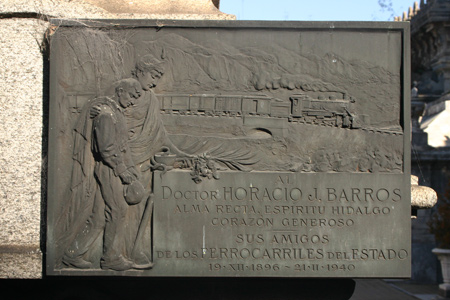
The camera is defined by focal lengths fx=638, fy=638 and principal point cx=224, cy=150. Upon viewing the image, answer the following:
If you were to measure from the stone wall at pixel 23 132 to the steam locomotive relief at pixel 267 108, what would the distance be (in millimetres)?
1394

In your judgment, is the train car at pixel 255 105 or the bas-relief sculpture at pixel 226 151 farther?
the train car at pixel 255 105

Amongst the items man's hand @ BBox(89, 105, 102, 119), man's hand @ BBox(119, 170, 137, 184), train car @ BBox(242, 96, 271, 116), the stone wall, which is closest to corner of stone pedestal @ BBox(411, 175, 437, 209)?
train car @ BBox(242, 96, 271, 116)

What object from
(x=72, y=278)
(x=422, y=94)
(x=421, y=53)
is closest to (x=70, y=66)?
(x=72, y=278)

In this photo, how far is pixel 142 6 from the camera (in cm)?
739

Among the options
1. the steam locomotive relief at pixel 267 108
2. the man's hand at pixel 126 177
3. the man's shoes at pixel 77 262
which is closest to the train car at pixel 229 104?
the steam locomotive relief at pixel 267 108

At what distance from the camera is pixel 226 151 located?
6738 millimetres

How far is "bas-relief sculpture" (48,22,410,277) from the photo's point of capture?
21.9ft

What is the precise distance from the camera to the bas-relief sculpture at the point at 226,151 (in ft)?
21.9

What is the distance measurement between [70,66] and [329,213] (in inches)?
124

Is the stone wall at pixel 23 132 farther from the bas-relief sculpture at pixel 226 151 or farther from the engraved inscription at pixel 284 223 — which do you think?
the engraved inscription at pixel 284 223

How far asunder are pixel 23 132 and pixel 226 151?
2.20 m

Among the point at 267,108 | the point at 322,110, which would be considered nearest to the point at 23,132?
the point at 267,108

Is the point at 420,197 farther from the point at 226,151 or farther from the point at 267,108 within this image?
the point at 226,151

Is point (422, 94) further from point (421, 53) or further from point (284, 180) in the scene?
point (284, 180)
